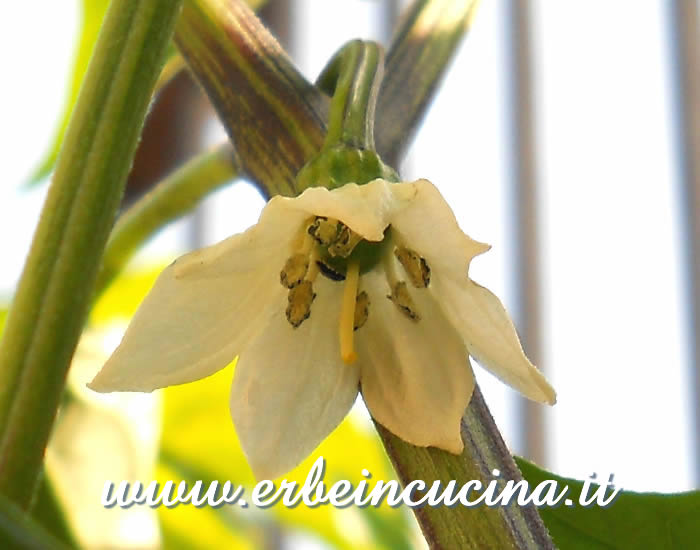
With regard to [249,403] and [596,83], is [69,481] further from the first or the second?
[596,83]

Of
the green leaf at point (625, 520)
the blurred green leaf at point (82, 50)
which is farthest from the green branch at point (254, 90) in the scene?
the blurred green leaf at point (82, 50)

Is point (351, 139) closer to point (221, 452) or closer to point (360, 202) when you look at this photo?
point (360, 202)

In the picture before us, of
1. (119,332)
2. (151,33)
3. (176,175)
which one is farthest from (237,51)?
(119,332)

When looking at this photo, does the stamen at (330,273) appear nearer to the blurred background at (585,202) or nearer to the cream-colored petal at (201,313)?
the cream-colored petal at (201,313)

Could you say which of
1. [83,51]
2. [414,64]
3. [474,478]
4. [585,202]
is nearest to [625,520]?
[474,478]

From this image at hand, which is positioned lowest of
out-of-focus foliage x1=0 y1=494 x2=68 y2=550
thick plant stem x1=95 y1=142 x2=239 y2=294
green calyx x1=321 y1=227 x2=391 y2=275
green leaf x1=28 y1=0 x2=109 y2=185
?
out-of-focus foliage x1=0 y1=494 x2=68 y2=550

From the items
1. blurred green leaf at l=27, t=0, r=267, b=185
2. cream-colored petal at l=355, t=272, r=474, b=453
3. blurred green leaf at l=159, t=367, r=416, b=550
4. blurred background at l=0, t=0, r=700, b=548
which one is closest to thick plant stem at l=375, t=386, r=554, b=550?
cream-colored petal at l=355, t=272, r=474, b=453

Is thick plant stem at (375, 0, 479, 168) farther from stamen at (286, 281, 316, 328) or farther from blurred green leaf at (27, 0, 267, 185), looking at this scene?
blurred green leaf at (27, 0, 267, 185)
